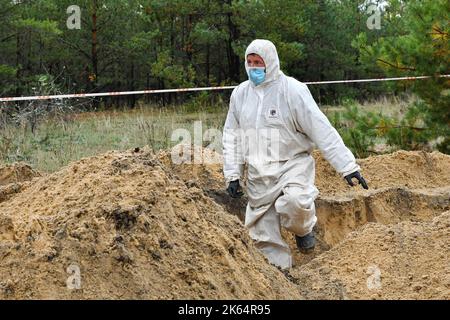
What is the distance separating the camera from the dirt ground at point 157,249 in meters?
3.58

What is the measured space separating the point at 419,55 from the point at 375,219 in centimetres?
318

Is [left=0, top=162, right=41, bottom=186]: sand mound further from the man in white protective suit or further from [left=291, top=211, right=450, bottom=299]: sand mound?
[left=291, top=211, right=450, bottom=299]: sand mound

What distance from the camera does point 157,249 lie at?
3.84 m

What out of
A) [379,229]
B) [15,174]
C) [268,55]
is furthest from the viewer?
[15,174]

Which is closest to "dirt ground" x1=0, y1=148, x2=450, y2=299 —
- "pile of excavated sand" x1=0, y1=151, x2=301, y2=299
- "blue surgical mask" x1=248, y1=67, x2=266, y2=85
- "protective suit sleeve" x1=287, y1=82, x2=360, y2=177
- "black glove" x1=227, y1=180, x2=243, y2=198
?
"pile of excavated sand" x1=0, y1=151, x2=301, y2=299

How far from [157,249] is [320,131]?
232 cm

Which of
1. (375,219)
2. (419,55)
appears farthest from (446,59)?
(375,219)

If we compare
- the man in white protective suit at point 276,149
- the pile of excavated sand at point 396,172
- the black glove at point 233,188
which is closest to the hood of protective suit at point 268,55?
the man in white protective suit at point 276,149

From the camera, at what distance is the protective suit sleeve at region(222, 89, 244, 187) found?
6.22 m

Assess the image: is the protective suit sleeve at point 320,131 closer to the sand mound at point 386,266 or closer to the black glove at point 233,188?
the sand mound at point 386,266

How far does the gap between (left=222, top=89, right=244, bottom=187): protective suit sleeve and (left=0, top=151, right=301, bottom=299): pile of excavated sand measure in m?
1.46

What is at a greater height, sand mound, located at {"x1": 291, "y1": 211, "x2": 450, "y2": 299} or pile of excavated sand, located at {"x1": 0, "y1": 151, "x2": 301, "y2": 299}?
pile of excavated sand, located at {"x1": 0, "y1": 151, "x2": 301, "y2": 299}

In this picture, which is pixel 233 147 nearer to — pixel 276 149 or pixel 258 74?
pixel 276 149

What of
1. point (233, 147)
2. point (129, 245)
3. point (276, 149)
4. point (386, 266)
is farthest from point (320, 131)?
point (129, 245)
